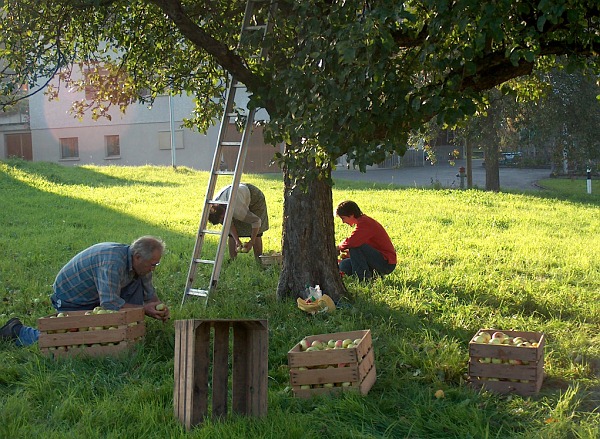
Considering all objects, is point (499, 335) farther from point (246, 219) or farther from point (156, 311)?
point (246, 219)

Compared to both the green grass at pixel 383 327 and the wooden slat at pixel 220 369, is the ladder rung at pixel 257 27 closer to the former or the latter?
the green grass at pixel 383 327

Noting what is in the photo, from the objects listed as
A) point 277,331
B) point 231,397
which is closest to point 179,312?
point 277,331

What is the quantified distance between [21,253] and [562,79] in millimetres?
18023

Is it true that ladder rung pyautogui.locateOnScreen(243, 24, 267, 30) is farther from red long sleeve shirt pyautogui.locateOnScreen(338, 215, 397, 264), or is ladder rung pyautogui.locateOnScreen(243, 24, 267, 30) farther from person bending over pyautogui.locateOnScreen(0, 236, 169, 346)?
red long sleeve shirt pyautogui.locateOnScreen(338, 215, 397, 264)

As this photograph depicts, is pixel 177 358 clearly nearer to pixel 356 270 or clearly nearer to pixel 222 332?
pixel 222 332

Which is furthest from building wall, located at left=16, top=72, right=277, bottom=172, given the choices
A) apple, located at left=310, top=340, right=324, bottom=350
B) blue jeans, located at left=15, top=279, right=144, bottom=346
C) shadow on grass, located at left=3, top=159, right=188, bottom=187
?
apple, located at left=310, top=340, right=324, bottom=350

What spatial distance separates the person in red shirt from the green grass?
247mm

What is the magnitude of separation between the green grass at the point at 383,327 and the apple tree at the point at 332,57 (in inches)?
48.6

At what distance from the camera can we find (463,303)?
9.73m

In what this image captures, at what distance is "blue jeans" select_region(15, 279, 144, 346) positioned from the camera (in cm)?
812

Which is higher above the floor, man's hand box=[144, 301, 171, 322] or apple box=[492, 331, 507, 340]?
man's hand box=[144, 301, 171, 322]

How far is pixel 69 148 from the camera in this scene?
159ft

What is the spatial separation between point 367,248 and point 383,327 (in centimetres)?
261

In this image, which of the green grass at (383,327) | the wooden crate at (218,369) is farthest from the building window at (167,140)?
the wooden crate at (218,369)
